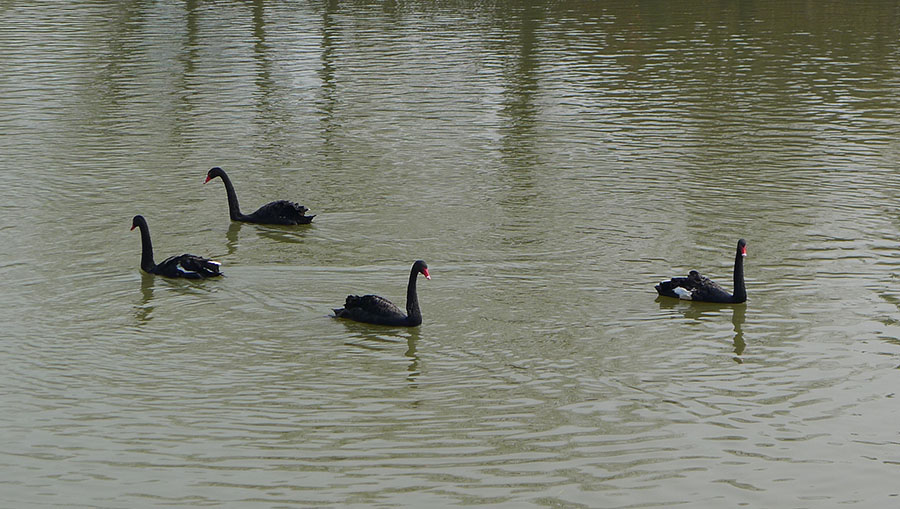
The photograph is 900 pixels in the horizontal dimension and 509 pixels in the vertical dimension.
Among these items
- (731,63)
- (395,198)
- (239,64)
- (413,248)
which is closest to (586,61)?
(731,63)

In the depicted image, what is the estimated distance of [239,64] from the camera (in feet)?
96.7

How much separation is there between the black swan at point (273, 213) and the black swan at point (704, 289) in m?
4.98

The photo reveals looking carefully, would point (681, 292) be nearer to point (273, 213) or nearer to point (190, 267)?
point (190, 267)

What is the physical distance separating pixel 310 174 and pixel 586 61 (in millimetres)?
11799

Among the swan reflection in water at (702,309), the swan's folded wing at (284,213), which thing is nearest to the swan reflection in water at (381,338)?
the swan reflection in water at (702,309)

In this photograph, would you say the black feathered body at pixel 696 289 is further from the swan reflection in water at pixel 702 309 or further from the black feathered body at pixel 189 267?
the black feathered body at pixel 189 267

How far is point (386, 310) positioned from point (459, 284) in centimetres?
160

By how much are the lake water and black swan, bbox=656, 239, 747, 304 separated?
0.17m

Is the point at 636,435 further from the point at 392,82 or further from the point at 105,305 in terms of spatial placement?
the point at 392,82

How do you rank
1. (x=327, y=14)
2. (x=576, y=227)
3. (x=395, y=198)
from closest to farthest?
(x=576, y=227) → (x=395, y=198) → (x=327, y=14)

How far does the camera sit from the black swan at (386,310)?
41.0ft

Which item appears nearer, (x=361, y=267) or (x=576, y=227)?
(x=361, y=267)

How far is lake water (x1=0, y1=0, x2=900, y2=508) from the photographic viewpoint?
9602mm

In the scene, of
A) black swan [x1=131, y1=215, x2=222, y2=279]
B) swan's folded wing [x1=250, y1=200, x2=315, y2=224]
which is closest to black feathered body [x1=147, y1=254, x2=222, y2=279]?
black swan [x1=131, y1=215, x2=222, y2=279]
